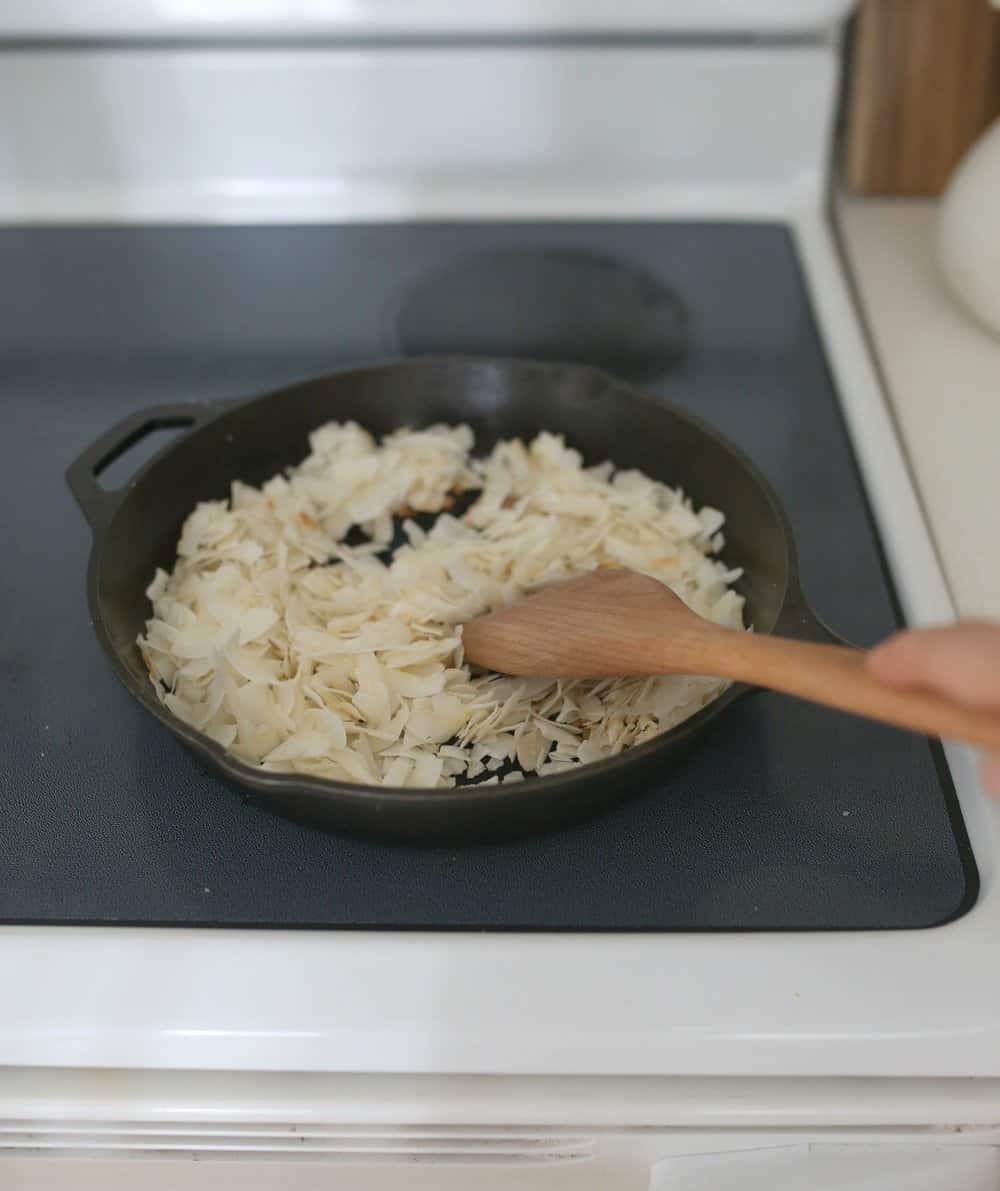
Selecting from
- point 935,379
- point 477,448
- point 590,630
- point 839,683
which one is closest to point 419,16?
point 477,448

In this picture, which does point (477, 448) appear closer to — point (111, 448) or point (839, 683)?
point (111, 448)

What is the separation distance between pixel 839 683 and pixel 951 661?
7cm

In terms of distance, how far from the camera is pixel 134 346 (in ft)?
2.92

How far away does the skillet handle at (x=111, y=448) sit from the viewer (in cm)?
65

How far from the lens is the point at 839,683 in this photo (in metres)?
0.45

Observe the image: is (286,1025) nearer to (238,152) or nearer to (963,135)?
(238,152)

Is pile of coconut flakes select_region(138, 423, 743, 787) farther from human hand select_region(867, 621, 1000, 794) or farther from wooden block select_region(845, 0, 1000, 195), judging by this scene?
wooden block select_region(845, 0, 1000, 195)

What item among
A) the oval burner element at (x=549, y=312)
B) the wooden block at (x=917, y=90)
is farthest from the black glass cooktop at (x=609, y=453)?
the wooden block at (x=917, y=90)

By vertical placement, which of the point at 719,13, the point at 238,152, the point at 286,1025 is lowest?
the point at 286,1025

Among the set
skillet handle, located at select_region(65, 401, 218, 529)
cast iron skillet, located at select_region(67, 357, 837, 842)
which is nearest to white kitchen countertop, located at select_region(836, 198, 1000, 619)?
cast iron skillet, located at select_region(67, 357, 837, 842)

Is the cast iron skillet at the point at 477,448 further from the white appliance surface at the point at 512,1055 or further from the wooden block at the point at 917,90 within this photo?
the wooden block at the point at 917,90

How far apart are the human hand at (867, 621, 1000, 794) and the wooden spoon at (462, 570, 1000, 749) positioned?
0.4 inches

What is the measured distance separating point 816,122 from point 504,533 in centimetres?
49

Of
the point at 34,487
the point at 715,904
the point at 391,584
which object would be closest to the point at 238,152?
the point at 34,487
